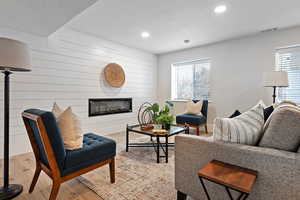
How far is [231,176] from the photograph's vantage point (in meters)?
0.94

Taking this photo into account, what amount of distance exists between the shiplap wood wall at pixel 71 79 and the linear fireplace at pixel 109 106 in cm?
11

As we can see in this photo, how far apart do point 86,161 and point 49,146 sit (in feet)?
1.26

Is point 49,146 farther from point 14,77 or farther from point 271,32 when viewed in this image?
point 271,32

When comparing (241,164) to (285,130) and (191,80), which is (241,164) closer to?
(285,130)

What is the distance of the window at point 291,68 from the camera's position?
124 inches

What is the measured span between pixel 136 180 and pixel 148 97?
342 cm

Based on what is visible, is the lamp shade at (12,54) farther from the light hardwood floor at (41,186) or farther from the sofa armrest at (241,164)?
the sofa armrest at (241,164)

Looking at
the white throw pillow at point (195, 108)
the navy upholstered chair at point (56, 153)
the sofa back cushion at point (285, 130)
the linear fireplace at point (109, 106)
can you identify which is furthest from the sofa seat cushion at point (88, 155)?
the white throw pillow at point (195, 108)

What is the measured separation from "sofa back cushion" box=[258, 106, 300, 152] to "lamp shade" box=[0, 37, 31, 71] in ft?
7.54

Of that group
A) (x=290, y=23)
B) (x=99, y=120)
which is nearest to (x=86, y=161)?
(x=99, y=120)

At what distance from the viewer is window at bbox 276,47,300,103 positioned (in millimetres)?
3139

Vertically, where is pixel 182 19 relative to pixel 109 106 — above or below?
above

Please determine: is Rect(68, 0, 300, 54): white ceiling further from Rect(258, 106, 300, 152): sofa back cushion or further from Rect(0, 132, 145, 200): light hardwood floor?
Rect(0, 132, 145, 200): light hardwood floor

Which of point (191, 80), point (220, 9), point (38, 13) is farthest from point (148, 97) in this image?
point (38, 13)
